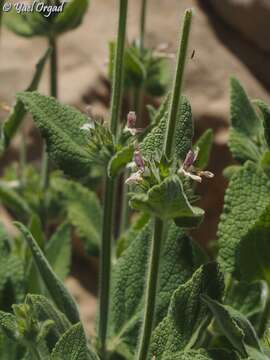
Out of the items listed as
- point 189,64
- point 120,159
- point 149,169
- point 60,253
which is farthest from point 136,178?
point 189,64

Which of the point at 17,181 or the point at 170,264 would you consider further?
the point at 17,181

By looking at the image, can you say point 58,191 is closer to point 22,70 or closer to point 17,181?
point 17,181

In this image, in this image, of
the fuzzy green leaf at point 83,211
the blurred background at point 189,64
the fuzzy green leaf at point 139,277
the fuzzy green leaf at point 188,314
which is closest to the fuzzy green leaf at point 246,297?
the fuzzy green leaf at point 139,277

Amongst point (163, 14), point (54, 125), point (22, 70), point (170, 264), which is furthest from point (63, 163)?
point (163, 14)

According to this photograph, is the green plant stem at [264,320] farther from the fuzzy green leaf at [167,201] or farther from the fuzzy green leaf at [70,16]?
the fuzzy green leaf at [70,16]

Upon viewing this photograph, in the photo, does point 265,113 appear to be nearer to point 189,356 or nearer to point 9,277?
point 189,356

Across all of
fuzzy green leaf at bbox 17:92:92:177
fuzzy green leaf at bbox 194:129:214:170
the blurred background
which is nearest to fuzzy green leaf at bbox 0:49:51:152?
fuzzy green leaf at bbox 17:92:92:177

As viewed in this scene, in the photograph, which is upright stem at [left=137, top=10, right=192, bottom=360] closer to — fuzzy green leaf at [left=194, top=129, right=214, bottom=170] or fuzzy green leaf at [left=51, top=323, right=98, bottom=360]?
fuzzy green leaf at [left=51, top=323, right=98, bottom=360]

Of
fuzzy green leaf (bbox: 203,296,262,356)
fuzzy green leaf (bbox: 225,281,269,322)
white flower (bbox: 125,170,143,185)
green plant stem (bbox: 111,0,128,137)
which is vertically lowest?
fuzzy green leaf (bbox: 225,281,269,322)
